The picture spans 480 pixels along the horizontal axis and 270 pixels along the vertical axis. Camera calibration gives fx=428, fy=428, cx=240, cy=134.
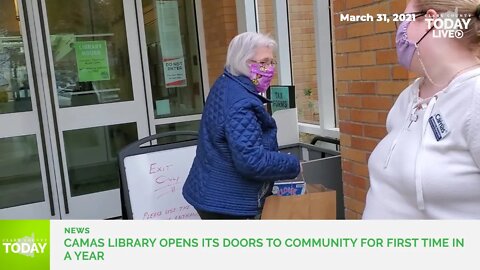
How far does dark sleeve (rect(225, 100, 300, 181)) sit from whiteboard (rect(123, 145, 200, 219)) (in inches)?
30.3

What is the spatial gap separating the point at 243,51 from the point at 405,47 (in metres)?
0.80

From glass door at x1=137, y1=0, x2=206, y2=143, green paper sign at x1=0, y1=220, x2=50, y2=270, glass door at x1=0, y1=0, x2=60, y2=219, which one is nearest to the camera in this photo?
green paper sign at x1=0, y1=220, x2=50, y2=270

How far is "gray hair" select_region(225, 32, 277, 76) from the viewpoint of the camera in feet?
6.25

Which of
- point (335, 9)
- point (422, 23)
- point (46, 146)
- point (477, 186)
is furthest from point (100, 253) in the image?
point (46, 146)

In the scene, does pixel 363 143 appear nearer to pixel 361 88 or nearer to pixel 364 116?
pixel 364 116

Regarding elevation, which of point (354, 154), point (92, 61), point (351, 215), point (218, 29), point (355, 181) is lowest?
point (351, 215)

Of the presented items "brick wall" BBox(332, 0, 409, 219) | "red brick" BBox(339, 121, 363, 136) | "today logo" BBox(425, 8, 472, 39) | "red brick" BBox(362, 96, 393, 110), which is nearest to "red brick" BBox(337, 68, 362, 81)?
"brick wall" BBox(332, 0, 409, 219)

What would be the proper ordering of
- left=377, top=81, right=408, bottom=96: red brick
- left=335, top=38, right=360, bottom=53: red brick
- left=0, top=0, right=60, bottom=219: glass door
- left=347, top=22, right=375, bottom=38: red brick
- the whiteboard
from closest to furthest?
1. left=377, top=81, right=408, bottom=96: red brick
2. left=347, top=22, right=375, bottom=38: red brick
3. left=335, top=38, right=360, bottom=53: red brick
4. the whiteboard
5. left=0, top=0, right=60, bottom=219: glass door

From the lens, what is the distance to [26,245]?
1.22m

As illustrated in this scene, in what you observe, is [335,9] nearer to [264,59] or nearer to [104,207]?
[264,59]

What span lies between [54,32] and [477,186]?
11.4 ft

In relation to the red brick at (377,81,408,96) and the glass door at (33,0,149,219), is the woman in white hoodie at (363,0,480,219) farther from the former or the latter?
the glass door at (33,0,149,219)

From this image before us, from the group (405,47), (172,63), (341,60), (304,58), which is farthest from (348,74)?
(172,63)

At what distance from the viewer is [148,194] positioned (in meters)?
2.40
